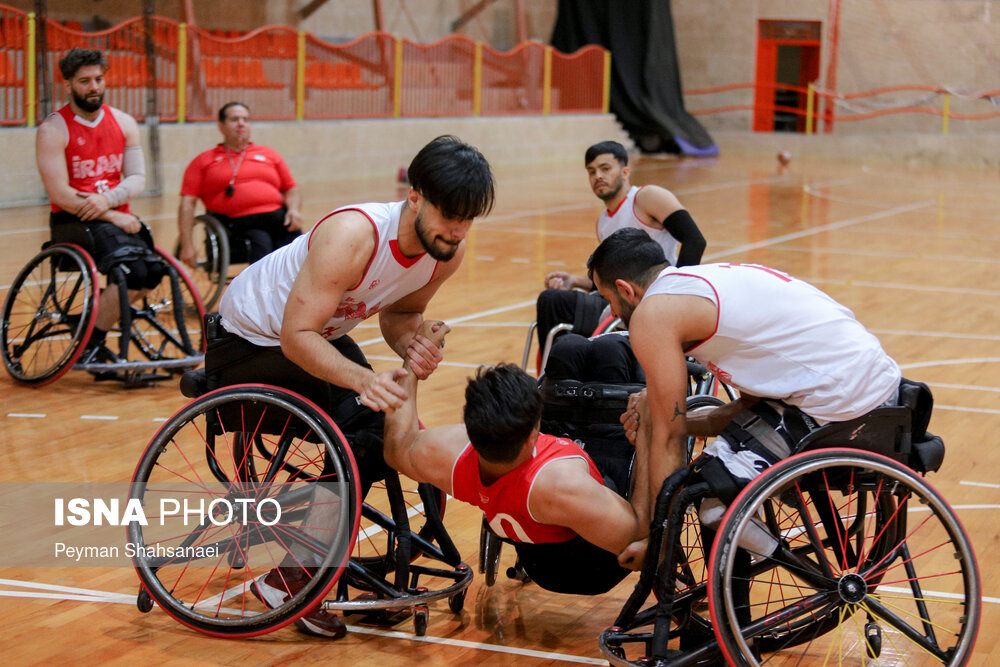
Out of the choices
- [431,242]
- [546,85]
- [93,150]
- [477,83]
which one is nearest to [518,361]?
[93,150]

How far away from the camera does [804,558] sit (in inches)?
108

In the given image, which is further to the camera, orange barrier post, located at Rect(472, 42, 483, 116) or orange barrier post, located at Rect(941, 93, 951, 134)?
orange barrier post, located at Rect(941, 93, 951, 134)

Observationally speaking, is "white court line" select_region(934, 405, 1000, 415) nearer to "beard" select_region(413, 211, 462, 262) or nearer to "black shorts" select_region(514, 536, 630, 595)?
"black shorts" select_region(514, 536, 630, 595)

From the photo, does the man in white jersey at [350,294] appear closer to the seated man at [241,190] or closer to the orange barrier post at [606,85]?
the seated man at [241,190]

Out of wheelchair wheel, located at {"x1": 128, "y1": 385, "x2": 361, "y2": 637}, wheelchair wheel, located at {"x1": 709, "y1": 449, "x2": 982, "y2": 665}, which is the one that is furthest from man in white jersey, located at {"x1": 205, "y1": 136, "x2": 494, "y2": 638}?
wheelchair wheel, located at {"x1": 709, "y1": 449, "x2": 982, "y2": 665}

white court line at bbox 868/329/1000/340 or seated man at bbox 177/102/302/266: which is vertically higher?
seated man at bbox 177/102/302/266

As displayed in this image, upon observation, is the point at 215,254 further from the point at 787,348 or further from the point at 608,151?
→ the point at 787,348

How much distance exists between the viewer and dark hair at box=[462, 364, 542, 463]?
2.66 m

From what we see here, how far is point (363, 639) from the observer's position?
9.81 ft

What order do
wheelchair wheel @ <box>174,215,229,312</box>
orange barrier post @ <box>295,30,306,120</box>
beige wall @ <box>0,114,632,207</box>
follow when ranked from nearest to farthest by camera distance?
wheelchair wheel @ <box>174,215,229,312</box> → beige wall @ <box>0,114,632,207</box> → orange barrier post @ <box>295,30,306,120</box>

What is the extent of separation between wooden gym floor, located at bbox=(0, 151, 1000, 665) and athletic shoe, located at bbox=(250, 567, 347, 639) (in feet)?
0.12

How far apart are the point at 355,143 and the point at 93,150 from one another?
10.4 metres

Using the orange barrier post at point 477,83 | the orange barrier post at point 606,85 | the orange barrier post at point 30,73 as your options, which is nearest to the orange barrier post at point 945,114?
the orange barrier post at point 606,85

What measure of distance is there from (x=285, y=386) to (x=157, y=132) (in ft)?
34.3
